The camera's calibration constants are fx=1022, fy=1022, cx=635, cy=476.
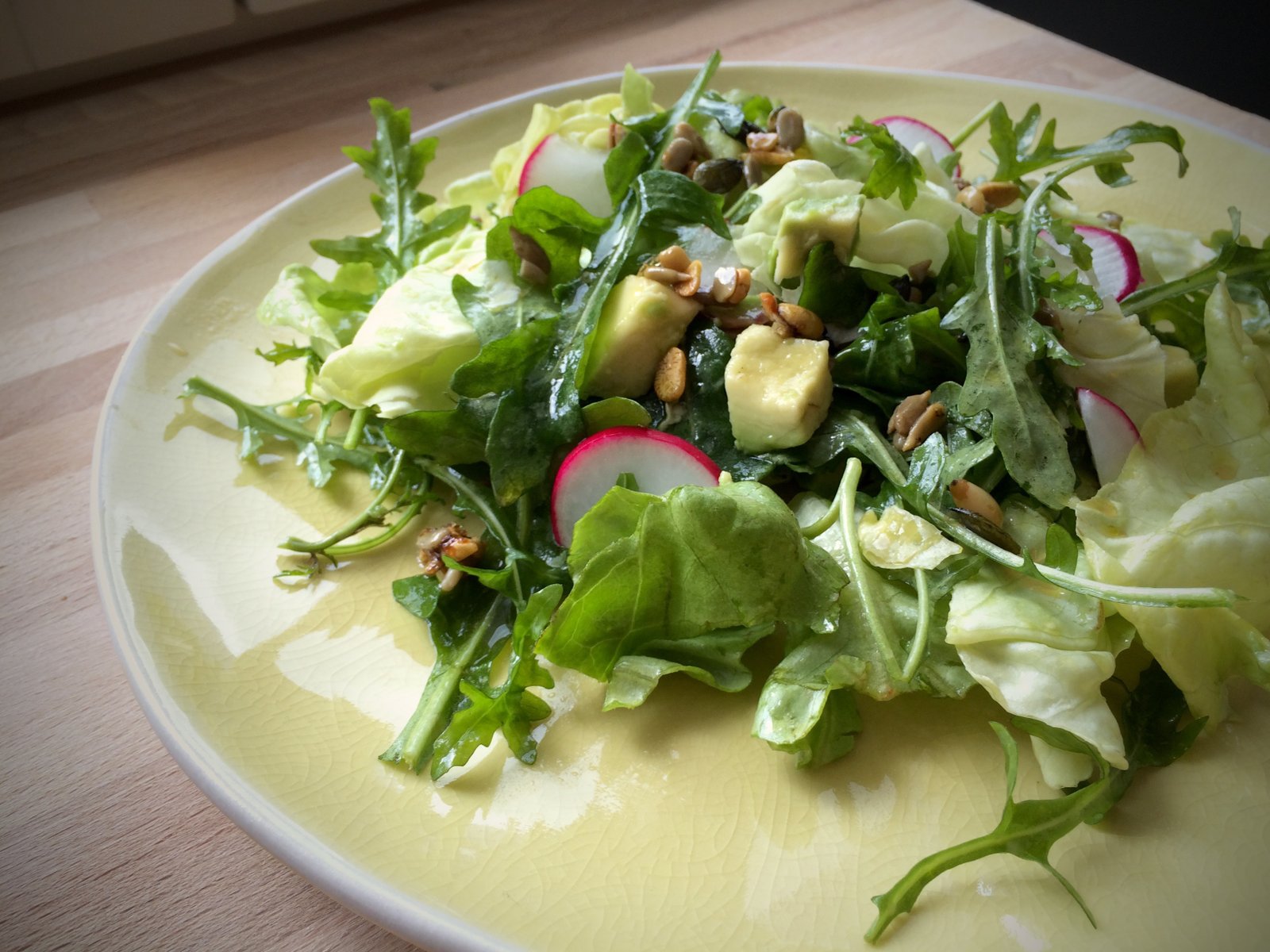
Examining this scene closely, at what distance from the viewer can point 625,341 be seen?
1361 millimetres

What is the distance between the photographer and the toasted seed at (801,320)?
1.34 m

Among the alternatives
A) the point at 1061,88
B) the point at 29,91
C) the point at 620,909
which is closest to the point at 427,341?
the point at 620,909

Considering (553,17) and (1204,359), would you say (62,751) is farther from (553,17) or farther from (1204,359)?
(553,17)

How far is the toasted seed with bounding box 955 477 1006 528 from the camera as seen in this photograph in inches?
46.8

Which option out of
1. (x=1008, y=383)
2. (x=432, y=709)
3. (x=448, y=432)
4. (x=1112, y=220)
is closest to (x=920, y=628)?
(x=1008, y=383)

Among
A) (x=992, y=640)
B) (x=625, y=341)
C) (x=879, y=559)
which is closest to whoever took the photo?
(x=992, y=640)

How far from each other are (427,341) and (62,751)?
70cm

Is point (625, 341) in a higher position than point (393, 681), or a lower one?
higher

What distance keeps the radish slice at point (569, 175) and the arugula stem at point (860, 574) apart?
0.67 m

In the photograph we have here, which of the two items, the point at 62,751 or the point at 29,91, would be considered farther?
the point at 29,91

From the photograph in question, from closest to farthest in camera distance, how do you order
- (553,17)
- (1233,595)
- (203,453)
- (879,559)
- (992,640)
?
(1233,595)
(992,640)
(879,559)
(203,453)
(553,17)

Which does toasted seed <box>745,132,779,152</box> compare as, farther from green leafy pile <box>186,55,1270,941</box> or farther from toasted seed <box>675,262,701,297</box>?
toasted seed <box>675,262,701,297</box>

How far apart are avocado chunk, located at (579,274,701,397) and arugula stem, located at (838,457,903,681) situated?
0.31 m

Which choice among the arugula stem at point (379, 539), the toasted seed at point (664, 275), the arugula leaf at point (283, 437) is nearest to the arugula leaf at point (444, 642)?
the arugula stem at point (379, 539)
